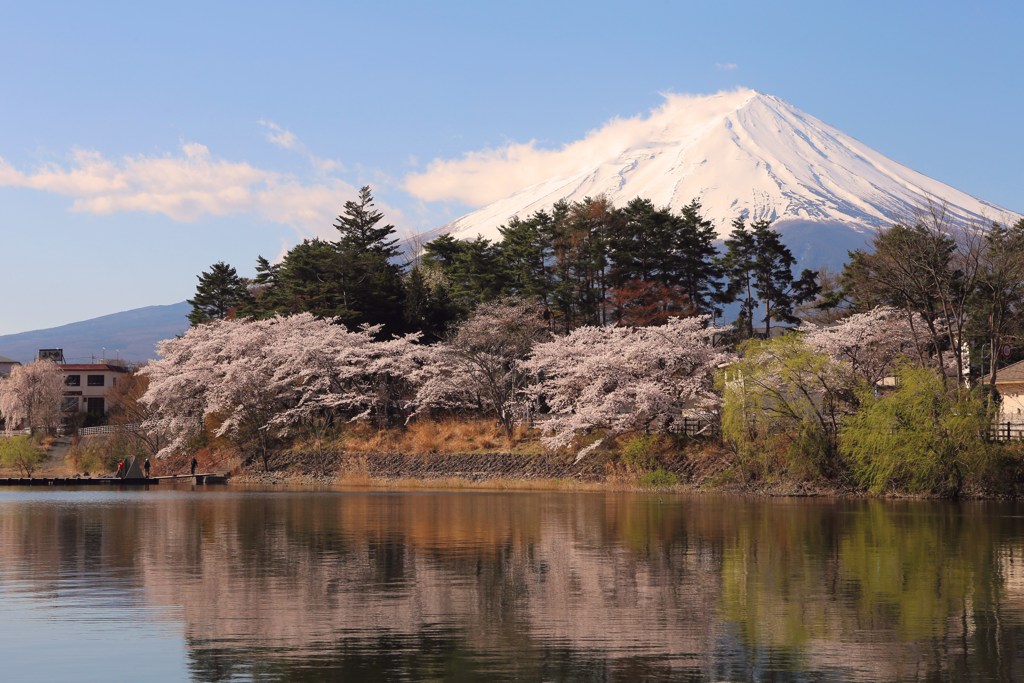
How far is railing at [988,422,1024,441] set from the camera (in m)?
43.1

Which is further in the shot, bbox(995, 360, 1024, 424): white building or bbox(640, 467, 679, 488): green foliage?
bbox(995, 360, 1024, 424): white building

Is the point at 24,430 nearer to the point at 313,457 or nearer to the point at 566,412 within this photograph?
the point at 313,457

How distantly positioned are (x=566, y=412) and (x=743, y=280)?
19.7 m

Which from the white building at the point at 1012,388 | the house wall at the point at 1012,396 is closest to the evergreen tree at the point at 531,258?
the white building at the point at 1012,388

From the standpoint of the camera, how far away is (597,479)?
54.0 meters

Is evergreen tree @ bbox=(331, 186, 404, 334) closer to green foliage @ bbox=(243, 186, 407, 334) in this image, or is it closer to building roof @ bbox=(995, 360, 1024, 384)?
green foliage @ bbox=(243, 186, 407, 334)

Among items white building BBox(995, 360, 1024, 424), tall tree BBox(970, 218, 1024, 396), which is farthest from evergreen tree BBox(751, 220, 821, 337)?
white building BBox(995, 360, 1024, 424)

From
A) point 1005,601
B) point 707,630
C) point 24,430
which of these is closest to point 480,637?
point 707,630

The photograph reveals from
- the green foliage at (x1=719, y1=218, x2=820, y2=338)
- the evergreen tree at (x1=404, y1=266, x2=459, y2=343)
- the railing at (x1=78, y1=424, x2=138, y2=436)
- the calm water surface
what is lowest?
the calm water surface

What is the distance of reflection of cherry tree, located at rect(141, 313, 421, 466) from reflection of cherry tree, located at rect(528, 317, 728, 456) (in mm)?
10845

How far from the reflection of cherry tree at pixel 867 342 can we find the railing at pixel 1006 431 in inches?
224

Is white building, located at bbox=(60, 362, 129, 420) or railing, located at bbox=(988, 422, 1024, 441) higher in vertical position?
white building, located at bbox=(60, 362, 129, 420)

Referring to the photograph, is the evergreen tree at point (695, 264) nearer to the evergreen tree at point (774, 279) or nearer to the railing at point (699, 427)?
the evergreen tree at point (774, 279)

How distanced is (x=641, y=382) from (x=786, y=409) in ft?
29.3
